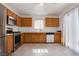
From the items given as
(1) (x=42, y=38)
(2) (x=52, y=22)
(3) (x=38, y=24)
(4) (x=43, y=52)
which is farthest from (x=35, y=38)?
(4) (x=43, y=52)

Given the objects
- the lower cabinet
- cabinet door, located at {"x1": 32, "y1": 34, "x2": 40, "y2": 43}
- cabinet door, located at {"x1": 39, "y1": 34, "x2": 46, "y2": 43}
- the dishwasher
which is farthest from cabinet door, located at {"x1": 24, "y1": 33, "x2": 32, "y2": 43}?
the dishwasher

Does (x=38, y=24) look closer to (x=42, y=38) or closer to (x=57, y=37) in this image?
(x=42, y=38)

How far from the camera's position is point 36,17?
10.7 m

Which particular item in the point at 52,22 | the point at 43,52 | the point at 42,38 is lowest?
the point at 43,52

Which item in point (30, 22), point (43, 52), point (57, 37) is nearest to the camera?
point (43, 52)

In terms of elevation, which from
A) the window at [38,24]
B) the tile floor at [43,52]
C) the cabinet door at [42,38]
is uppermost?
the window at [38,24]

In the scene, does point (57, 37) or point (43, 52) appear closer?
point (43, 52)

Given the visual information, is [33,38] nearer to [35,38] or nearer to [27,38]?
[35,38]

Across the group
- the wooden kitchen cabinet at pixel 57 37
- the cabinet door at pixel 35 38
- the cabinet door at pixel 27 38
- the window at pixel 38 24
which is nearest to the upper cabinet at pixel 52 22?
the window at pixel 38 24

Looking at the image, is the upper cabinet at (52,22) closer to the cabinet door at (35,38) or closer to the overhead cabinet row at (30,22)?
the overhead cabinet row at (30,22)

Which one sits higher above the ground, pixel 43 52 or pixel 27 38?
pixel 27 38

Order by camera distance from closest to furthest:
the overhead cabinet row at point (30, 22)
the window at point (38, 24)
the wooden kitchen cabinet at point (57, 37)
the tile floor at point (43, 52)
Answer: the tile floor at point (43, 52) < the wooden kitchen cabinet at point (57, 37) < the overhead cabinet row at point (30, 22) < the window at point (38, 24)

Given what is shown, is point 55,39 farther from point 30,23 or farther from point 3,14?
point 3,14

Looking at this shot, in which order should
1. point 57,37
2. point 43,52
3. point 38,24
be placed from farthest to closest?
point 38,24
point 57,37
point 43,52
